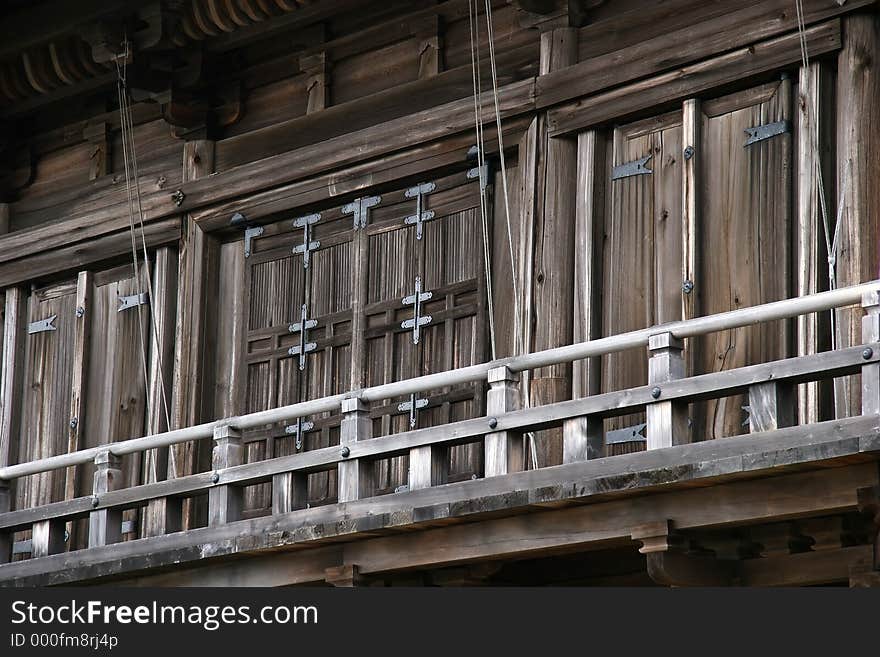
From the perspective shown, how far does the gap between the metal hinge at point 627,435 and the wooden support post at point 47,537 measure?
144 inches

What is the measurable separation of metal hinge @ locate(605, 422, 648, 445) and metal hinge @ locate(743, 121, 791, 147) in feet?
5.84

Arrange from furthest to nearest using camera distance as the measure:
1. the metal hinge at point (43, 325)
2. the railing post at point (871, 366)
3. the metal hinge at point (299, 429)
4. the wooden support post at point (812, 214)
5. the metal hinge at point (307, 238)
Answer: the metal hinge at point (43, 325)
the metal hinge at point (307, 238)
the metal hinge at point (299, 429)
the wooden support post at point (812, 214)
the railing post at point (871, 366)

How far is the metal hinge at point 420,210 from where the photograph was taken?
1305 centimetres

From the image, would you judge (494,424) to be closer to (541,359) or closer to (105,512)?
(541,359)

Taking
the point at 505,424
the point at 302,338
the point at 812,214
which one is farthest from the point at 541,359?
the point at 302,338

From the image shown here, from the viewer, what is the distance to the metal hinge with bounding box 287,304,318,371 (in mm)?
13469

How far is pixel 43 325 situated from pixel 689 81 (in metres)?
6.10

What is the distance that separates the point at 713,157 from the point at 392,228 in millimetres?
2604

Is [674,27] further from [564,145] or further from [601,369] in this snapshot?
[601,369]

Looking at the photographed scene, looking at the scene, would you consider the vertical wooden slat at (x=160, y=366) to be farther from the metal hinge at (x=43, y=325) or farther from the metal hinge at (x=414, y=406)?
the metal hinge at (x=414, y=406)

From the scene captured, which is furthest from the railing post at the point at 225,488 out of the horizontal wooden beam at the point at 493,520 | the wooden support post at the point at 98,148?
the wooden support post at the point at 98,148

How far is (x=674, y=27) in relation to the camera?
472 inches

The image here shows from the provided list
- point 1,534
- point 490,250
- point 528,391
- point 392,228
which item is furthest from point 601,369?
point 1,534

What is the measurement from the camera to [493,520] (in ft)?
33.9
